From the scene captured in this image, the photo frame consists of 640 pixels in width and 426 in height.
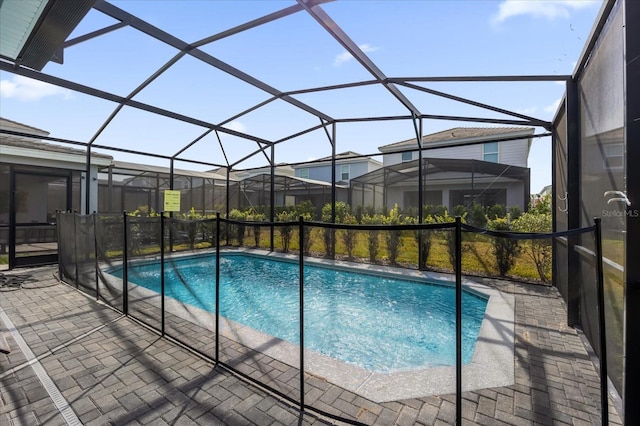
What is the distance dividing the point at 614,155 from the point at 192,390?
12.4 ft

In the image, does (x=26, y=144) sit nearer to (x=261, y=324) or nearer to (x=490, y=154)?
(x=261, y=324)

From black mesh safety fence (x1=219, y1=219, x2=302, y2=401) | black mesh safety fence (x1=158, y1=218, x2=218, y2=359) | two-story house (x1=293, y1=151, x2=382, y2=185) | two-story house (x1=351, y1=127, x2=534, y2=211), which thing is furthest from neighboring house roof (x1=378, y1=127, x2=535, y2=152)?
black mesh safety fence (x1=158, y1=218, x2=218, y2=359)

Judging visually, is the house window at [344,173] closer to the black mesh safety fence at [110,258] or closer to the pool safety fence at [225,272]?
the pool safety fence at [225,272]

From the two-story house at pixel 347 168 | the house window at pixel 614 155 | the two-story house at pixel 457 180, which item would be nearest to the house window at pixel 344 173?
the two-story house at pixel 347 168

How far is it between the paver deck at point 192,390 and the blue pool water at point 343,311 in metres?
0.53

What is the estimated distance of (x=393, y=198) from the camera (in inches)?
389

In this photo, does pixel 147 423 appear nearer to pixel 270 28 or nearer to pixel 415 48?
pixel 270 28

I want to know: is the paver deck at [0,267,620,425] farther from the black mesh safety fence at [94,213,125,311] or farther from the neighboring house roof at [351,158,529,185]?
the neighboring house roof at [351,158,529,185]

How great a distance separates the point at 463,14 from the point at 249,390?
4.56 meters

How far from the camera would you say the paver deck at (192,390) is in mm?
2045

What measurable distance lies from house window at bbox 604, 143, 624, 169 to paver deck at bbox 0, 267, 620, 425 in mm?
1764

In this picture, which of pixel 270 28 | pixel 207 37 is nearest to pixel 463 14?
pixel 270 28

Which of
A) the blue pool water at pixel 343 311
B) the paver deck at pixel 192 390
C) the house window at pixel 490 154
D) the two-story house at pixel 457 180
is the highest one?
the house window at pixel 490 154

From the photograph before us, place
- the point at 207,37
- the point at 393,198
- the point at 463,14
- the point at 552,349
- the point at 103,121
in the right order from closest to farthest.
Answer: the point at 552,349 → the point at 463,14 → the point at 207,37 → the point at 103,121 → the point at 393,198
